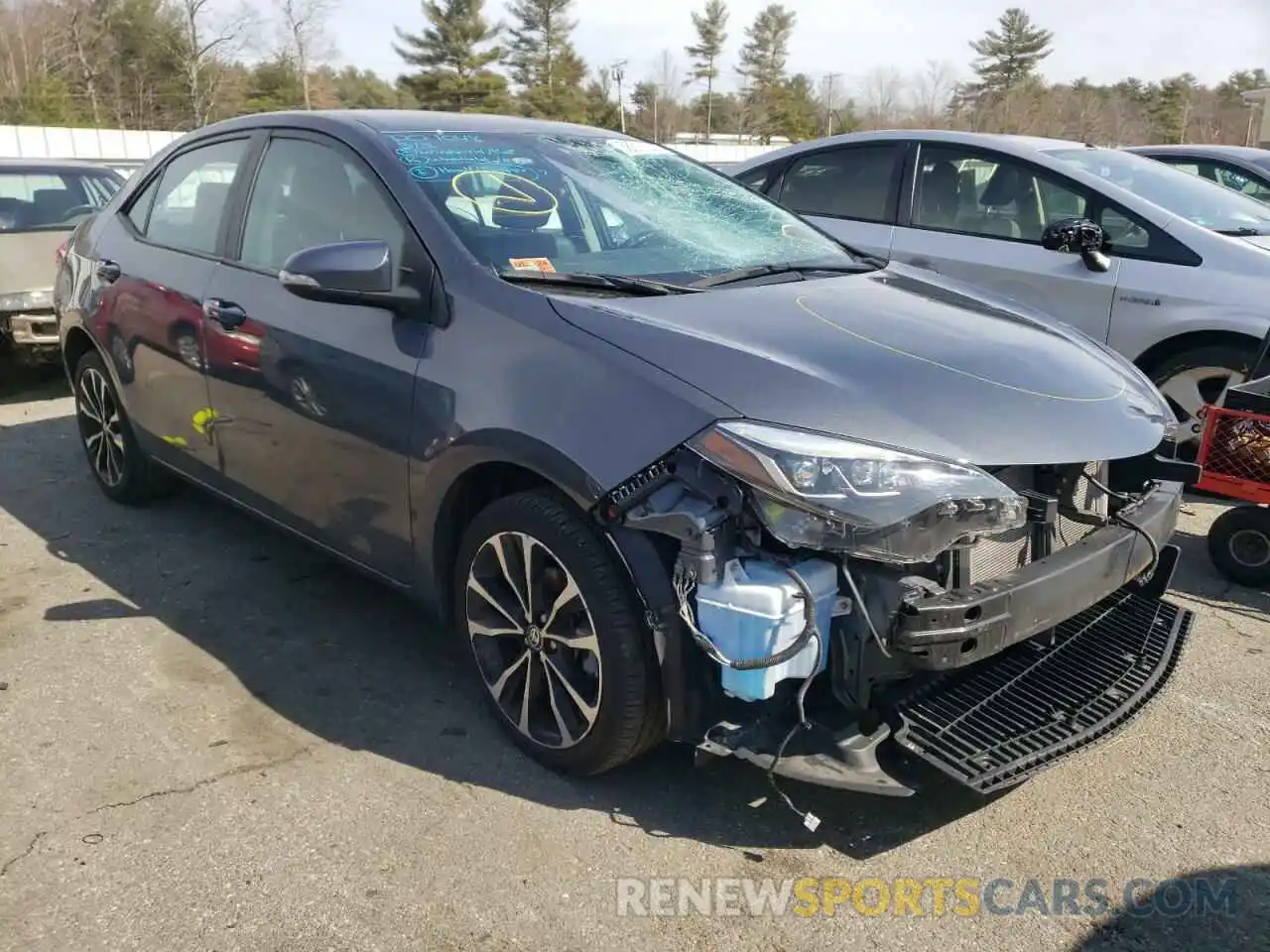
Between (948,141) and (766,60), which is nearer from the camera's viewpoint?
(948,141)

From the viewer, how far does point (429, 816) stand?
9.04ft

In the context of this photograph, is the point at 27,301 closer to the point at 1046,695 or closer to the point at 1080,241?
the point at 1080,241

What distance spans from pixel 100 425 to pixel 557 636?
10.9 ft

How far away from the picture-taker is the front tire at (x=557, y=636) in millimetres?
2576

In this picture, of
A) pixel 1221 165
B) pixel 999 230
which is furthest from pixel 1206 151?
pixel 999 230

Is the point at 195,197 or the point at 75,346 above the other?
the point at 195,197

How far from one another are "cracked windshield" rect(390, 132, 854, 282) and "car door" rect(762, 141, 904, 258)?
93.6 inches

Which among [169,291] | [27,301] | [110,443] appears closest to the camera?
[169,291]

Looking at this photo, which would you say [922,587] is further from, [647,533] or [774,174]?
[774,174]

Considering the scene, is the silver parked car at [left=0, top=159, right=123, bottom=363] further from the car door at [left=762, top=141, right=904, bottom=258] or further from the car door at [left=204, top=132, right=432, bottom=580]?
the car door at [left=762, top=141, right=904, bottom=258]

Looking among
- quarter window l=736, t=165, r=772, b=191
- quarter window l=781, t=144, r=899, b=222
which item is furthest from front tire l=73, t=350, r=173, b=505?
quarter window l=781, t=144, r=899, b=222

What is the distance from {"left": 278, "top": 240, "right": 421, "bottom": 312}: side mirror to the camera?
2.96 m

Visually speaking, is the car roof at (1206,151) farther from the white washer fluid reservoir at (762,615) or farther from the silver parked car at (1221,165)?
the white washer fluid reservoir at (762,615)

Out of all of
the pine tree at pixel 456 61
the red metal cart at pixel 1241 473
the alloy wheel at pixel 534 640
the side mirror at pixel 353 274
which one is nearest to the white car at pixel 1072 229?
the red metal cart at pixel 1241 473
